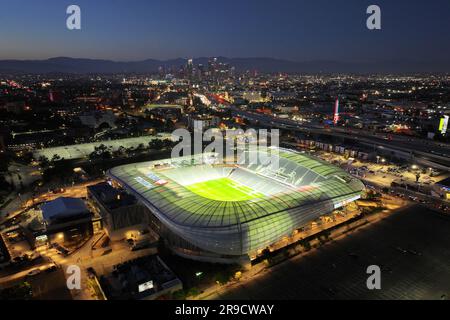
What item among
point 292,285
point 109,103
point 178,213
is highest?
point 109,103

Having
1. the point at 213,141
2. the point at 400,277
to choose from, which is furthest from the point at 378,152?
the point at 400,277

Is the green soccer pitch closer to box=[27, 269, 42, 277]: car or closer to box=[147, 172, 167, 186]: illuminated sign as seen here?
box=[147, 172, 167, 186]: illuminated sign

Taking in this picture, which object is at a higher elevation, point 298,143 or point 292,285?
point 298,143

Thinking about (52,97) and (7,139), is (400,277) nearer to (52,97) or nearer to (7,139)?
(7,139)

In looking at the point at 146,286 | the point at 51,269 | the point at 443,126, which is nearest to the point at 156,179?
the point at 51,269

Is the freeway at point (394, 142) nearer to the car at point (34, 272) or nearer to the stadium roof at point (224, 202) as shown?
the stadium roof at point (224, 202)

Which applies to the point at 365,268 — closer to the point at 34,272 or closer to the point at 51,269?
the point at 51,269
